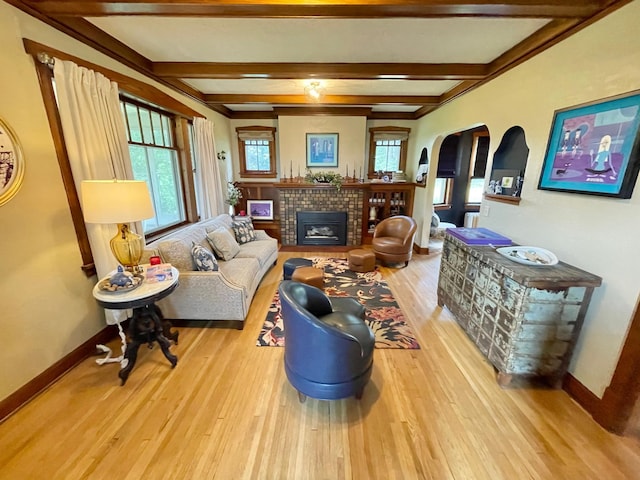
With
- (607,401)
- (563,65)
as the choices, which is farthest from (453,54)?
(607,401)

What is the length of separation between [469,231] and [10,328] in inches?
153

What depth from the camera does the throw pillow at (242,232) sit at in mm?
4207

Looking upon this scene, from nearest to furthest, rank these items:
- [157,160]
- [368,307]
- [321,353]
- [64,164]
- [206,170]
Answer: [321,353]
[64,164]
[368,307]
[157,160]
[206,170]

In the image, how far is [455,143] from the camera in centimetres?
613

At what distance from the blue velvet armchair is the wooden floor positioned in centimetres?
21

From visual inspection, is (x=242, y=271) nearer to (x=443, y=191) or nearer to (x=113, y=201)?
(x=113, y=201)

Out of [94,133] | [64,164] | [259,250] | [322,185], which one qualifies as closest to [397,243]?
[322,185]

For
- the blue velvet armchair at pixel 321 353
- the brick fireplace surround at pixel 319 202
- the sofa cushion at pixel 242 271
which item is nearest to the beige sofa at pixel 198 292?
the sofa cushion at pixel 242 271

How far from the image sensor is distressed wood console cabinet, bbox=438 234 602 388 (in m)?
1.81

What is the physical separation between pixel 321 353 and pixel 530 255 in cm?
184

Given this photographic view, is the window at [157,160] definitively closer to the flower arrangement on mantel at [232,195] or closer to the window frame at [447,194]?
the flower arrangement on mantel at [232,195]

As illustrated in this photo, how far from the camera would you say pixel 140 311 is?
2.20 m

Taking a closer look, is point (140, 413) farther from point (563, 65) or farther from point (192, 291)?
point (563, 65)

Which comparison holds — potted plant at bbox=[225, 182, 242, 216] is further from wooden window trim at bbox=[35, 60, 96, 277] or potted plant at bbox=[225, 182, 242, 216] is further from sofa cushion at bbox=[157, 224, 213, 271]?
wooden window trim at bbox=[35, 60, 96, 277]
